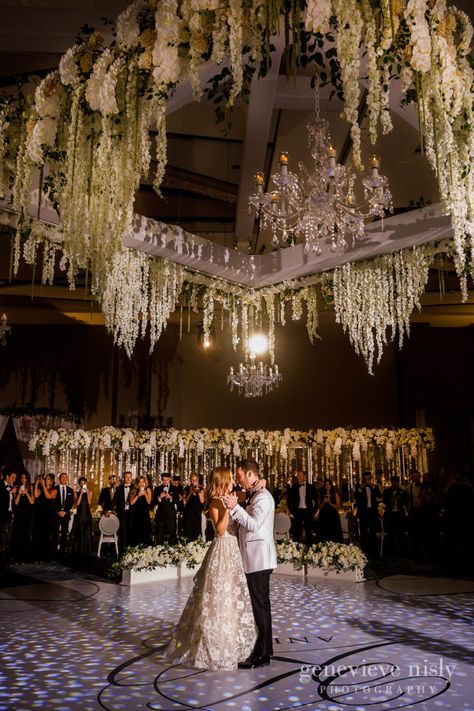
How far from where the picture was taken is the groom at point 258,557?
3.75m

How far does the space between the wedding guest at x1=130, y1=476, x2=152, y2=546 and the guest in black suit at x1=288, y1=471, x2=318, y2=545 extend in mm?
2525

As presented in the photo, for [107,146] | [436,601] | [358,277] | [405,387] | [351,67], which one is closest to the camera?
[351,67]

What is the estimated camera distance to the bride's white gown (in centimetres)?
365

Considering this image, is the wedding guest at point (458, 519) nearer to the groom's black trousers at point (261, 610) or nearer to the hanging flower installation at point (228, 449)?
the hanging flower installation at point (228, 449)

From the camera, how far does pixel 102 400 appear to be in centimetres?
1402

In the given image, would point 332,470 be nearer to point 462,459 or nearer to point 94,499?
point 462,459

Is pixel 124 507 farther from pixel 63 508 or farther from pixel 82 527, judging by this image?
pixel 63 508

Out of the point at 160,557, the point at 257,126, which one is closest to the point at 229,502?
the point at 257,126

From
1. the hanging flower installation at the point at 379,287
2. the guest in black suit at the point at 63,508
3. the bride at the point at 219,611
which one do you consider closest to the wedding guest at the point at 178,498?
the guest in black suit at the point at 63,508

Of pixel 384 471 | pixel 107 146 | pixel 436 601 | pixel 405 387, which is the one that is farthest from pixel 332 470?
pixel 107 146

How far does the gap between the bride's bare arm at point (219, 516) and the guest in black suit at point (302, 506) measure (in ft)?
20.6

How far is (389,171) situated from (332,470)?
768 cm

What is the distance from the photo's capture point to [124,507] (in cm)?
990

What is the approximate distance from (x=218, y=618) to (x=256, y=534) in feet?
1.88
